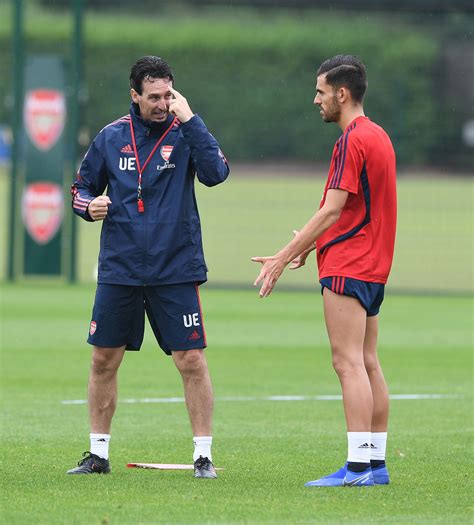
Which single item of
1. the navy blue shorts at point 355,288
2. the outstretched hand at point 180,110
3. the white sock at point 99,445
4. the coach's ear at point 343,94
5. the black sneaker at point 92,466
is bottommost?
the black sneaker at point 92,466

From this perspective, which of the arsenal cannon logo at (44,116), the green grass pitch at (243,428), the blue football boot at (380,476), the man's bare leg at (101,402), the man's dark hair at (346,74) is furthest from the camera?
the arsenal cannon logo at (44,116)

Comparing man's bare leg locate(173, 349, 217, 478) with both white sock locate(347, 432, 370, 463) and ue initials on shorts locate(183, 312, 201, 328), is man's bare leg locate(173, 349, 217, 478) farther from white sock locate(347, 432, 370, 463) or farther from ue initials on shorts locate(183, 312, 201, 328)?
white sock locate(347, 432, 370, 463)

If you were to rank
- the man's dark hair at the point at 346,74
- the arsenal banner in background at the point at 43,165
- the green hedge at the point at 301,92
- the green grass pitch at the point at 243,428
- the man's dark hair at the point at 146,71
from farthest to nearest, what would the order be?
the green hedge at the point at 301,92 → the arsenal banner in background at the point at 43,165 → the man's dark hair at the point at 146,71 → the man's dark hair at the point at 346,74 → the green grass pitch at the point at 243,428

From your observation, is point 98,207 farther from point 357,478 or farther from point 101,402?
point 357,478

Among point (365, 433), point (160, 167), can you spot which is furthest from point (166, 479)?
point (160, 167)

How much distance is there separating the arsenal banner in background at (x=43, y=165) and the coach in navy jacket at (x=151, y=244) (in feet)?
41.5

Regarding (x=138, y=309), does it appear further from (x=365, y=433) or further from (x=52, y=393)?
(x=52, y=393)

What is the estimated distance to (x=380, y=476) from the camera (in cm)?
744

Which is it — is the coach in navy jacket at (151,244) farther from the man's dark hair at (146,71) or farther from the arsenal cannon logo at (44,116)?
the arsenal cannon logo at (44,116)

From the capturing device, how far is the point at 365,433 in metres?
7.23

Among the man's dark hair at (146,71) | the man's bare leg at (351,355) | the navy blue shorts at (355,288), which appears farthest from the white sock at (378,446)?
the man's dark hair at (146,71)

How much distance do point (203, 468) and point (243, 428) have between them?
2000mm

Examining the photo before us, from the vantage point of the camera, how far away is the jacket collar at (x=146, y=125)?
7668 mm

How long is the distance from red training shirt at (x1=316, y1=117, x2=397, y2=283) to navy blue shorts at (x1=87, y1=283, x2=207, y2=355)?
79 centimetres
